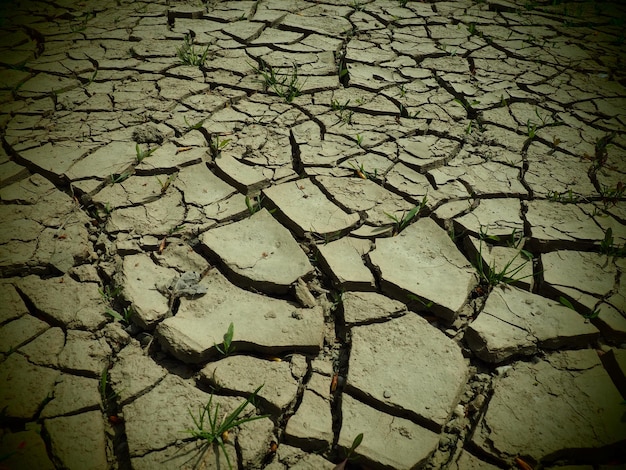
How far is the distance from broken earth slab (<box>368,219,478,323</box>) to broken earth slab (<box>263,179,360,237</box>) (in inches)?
8.1

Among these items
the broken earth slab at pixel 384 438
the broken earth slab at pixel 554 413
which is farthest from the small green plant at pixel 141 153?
the broken earth slab at pixel 554 413

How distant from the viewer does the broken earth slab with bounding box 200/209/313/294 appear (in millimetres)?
1546

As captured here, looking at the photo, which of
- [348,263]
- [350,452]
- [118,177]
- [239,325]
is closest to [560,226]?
[348,263]

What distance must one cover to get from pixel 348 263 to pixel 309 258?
17cm

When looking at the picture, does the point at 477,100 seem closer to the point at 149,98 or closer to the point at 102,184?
the point at 149,98

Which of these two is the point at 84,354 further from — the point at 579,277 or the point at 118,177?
the point at 579,277

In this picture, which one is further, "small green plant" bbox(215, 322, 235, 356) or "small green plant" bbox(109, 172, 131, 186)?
"small green plant" bbox(109, 172, 131, 186)

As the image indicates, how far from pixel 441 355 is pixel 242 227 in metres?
0.97

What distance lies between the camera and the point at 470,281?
159cm

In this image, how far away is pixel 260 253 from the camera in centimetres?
164

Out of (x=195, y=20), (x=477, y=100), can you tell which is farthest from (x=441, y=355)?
(x=195, y=20)

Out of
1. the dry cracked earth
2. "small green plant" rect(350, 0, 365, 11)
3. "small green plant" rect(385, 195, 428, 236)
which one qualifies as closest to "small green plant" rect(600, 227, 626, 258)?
the dry cracked earth

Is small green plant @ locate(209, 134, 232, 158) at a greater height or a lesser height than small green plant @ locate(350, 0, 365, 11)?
lesser

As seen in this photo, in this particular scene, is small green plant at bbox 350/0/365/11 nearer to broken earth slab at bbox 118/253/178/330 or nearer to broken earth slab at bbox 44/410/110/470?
broken earth slab at bbox 118/253/178/330
